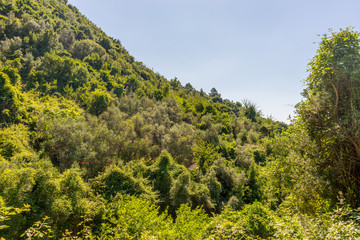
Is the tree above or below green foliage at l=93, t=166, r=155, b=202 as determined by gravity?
above

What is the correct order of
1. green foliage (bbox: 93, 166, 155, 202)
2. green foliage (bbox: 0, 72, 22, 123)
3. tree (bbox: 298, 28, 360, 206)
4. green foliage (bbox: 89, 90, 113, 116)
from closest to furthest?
tree (bbox: 298, 28, 360, 206) < green foliage (bbox: 93, 166, 155, 202) < green foliage (bbox: 0, 72, 22, 123) < green foliage (bbox: 89, 90, 113, 116)

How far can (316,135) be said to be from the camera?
287 inches

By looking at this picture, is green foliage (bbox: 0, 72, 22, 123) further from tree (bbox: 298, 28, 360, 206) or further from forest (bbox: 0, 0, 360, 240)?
tree (bbox: 298, 28, 360, 206)

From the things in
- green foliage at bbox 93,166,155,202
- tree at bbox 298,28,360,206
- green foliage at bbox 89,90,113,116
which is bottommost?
green foliage at bbox 93,166,155,202

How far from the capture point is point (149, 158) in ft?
81.7

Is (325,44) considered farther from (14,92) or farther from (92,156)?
(14,92)

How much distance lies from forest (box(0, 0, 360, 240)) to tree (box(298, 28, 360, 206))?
4 centimetres

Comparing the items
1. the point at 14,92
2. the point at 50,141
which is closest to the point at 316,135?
the point at 50,141

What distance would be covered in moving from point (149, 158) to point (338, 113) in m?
21.8

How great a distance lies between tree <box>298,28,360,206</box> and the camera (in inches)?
257

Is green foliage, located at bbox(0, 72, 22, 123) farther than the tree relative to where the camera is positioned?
Yes

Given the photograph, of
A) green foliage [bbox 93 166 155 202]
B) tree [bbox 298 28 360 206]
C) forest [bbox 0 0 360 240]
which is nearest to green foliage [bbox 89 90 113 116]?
forest [bbox 0 0 360 240]

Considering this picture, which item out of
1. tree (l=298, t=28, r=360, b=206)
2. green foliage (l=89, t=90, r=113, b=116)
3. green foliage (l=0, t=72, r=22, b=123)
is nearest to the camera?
tree (l=298, t=28, r=360, b=206)

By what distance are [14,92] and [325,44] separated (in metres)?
30.3
